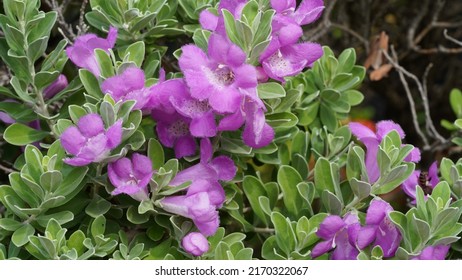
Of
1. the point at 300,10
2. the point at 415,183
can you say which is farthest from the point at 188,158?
the point at 415,183

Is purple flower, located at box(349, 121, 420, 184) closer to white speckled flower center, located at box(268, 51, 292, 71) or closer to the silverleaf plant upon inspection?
the silverleaf plant

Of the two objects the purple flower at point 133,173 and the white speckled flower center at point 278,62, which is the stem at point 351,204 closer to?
the white speckled flower center at point 278,62

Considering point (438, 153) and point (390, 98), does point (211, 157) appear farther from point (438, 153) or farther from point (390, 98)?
point (390, 98)

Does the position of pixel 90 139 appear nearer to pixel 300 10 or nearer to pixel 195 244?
pixel 195 244

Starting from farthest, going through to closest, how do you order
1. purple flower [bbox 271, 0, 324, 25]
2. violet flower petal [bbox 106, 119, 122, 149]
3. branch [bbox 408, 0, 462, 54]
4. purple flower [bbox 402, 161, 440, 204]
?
1. branch [bbox 408, 0, 462, 54]
2. purple flower [bbox 402, 161, 440, 204]
3. purple flower [bbox 271, 0, 324, 25]
4. violet flower petal [bbox 106, 119, 122, 149]

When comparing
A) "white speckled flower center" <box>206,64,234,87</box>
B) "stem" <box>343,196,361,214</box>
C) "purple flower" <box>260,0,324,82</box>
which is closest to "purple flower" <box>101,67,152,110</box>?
"white speckled flower center" <box>206,64,234,87</box>

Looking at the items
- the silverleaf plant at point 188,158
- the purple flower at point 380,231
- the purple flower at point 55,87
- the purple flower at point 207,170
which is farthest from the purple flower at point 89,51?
the purple flower at point 380,231
